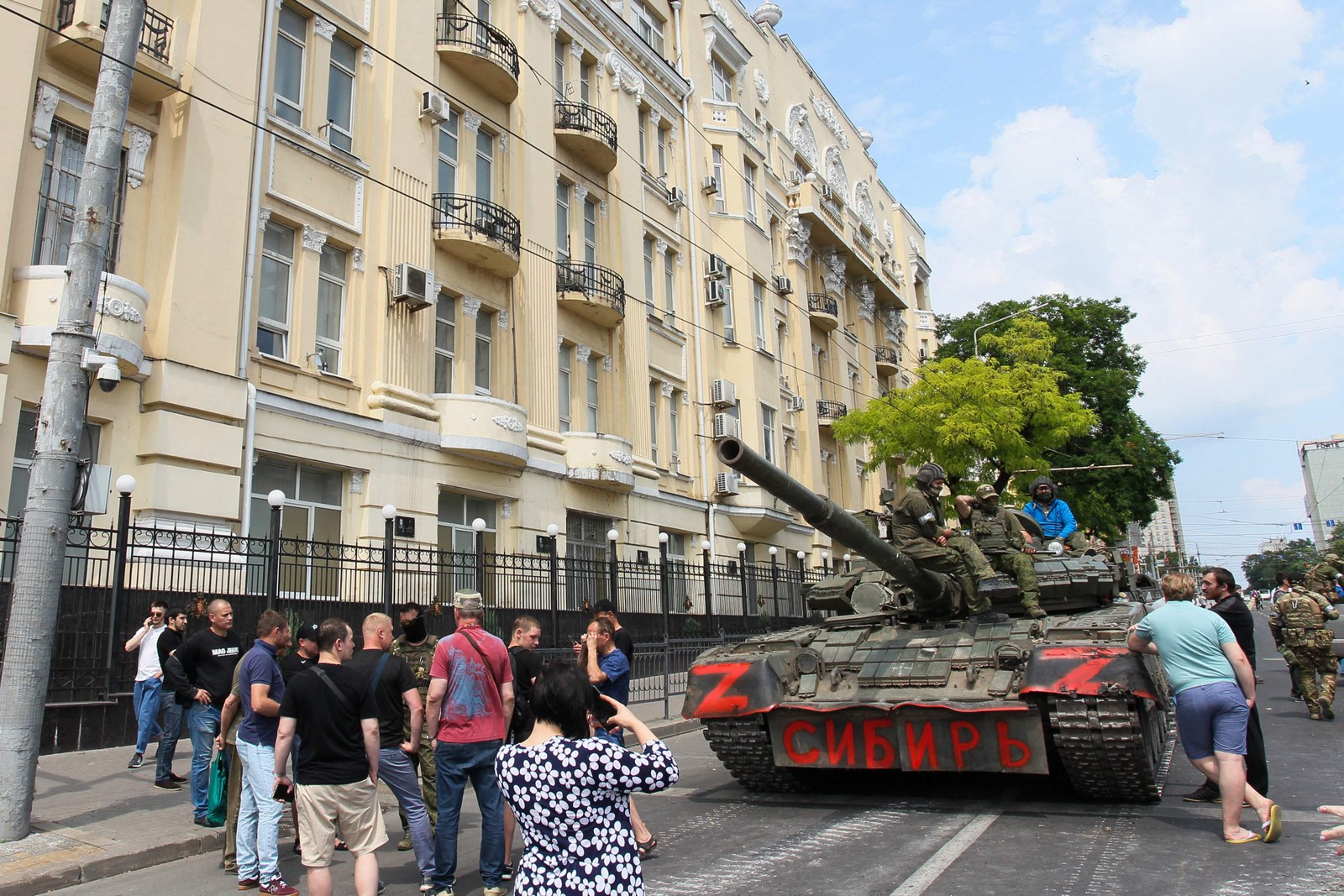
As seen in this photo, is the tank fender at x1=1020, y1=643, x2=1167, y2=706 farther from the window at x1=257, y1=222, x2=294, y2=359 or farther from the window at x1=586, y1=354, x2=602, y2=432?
the window at x1=586, y1=354, x2=602, y2=432

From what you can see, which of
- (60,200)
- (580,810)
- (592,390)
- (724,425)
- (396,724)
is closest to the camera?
(580,810)

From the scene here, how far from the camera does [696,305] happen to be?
25672mm

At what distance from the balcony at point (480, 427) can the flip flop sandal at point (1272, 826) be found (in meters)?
12.7

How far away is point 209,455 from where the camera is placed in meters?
12.6

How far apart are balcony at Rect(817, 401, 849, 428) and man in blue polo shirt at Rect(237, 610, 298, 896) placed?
26.0m

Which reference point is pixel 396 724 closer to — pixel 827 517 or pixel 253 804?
pixel 253 804

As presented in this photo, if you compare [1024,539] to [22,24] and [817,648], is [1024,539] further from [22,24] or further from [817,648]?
[22,24]

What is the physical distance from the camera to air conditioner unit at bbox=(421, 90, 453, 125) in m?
16.8

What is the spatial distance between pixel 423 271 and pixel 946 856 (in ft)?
42.0

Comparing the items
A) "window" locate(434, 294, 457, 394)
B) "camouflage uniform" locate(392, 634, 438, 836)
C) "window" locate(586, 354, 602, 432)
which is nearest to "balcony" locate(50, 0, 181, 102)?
"window" locate(434, 294, 457, 394)

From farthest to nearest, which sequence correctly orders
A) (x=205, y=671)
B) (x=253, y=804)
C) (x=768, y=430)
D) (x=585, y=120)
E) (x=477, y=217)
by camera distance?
1. (x=768, y=430)
2. (x=585, y=120)
3. (x=477, y=217)
4. (x=205, y=671)
5. (x=253, y=804)

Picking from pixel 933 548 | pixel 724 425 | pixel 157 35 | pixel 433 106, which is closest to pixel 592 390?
pixel 724 425

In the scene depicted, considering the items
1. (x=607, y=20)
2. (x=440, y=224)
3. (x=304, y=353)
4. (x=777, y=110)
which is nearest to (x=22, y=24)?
(x=304, y=353)

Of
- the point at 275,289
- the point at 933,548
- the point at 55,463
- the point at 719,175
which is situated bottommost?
the point at 933,548
